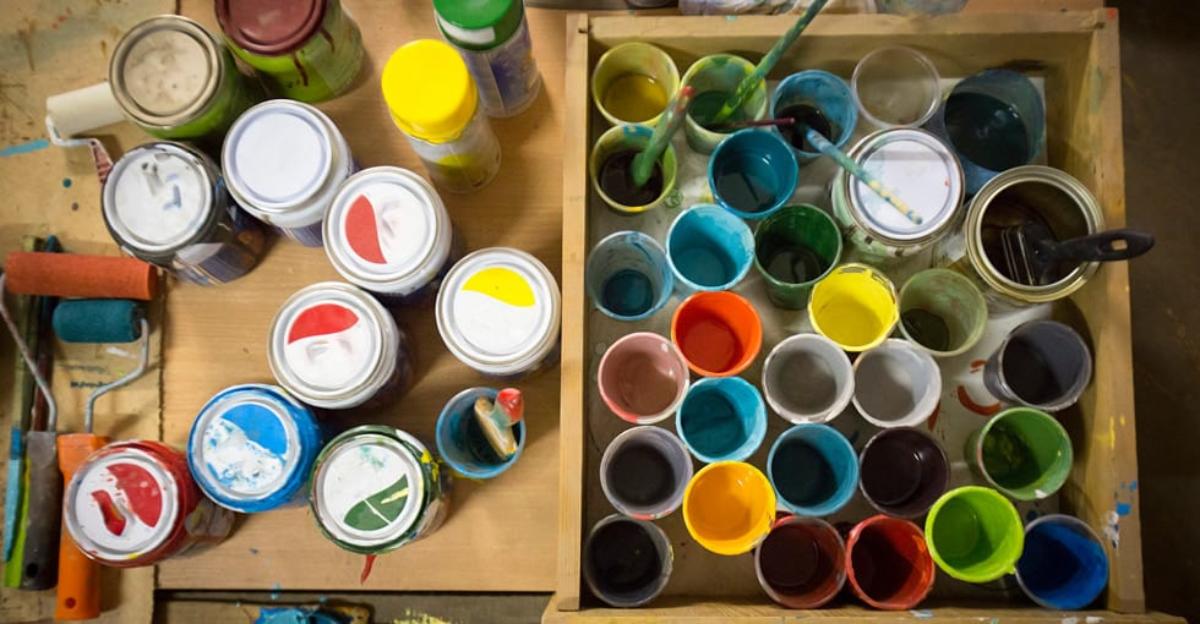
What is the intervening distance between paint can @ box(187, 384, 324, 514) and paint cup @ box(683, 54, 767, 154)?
22.4 inches

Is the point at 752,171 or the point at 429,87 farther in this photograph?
the point at 752,171

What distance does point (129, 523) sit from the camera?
804 mm

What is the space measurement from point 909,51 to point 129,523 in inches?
42.1

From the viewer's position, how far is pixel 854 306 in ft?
2.89

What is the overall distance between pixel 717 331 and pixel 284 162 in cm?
55

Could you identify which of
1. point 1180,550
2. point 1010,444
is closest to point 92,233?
point 1010,444

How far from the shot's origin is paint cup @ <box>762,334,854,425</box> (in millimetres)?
815

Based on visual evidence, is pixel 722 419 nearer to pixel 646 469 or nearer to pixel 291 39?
pixel 646 469

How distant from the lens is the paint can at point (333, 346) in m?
0.80

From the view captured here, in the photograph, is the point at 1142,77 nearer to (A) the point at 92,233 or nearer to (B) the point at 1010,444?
(B) the point at 1010,444

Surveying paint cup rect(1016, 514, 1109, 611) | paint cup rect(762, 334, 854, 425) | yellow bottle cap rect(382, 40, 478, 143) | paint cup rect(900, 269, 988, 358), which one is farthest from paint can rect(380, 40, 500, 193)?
paint cup rect(1016, 514, 1109, 611)

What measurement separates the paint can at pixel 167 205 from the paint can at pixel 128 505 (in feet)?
0.76

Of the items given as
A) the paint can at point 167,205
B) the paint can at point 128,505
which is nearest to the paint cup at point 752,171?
the paint can at point 167,205

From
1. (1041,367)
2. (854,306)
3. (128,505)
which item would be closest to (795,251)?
(854,306)
